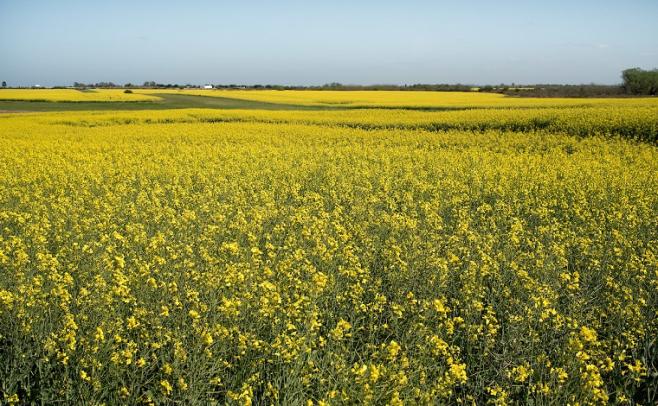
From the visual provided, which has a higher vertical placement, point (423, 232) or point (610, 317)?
point (423, 232)

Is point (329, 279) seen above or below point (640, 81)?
below

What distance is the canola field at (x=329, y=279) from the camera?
12.8ft

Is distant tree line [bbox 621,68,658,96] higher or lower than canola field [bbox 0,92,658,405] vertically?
higher

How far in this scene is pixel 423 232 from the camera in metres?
7.04

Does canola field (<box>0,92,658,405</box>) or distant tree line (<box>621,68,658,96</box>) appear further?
distant tree line (<box>621,68,658,96</box>)

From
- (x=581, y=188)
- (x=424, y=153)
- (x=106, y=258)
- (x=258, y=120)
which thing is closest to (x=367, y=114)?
(x=258, y=120)

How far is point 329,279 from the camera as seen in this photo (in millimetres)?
5434

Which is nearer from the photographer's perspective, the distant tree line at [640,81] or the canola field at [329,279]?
the canola field at [329,279]

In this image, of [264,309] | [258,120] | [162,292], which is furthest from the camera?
[258,120]

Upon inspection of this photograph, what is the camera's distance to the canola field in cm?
392

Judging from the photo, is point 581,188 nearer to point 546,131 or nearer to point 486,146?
point 486,146

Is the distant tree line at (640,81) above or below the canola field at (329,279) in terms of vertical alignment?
above

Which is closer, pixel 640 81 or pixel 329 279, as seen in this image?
pixel 329 279

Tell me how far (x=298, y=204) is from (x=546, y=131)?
15945 mm
